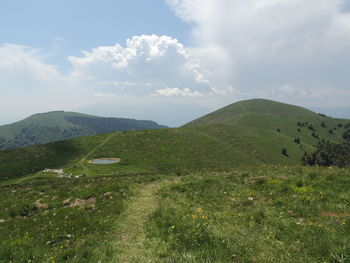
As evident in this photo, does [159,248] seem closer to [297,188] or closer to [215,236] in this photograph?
[215,236]

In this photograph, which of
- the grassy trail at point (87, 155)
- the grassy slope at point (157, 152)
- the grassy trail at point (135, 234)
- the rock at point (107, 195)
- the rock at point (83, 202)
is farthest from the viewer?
the grassy slope at point (157, 152)

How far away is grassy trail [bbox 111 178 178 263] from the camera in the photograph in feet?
26.4

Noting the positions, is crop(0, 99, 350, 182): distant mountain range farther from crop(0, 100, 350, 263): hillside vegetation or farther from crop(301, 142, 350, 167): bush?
Answer: crop(0, 100, 350, 263): hillside vegetation

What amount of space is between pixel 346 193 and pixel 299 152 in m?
99.5

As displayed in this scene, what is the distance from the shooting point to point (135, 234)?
10227mm

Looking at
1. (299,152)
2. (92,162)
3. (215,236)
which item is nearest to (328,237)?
(215,236)

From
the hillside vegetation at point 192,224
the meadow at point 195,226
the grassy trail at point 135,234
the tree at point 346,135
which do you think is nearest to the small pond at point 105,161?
the hillside vegetation at point 192,224

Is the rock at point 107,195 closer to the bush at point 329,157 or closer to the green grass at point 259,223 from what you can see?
the green grass at point 259,223

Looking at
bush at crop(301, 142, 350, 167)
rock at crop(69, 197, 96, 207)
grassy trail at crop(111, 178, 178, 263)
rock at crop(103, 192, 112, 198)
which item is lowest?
bush at crop(301, 142, 350, 167)

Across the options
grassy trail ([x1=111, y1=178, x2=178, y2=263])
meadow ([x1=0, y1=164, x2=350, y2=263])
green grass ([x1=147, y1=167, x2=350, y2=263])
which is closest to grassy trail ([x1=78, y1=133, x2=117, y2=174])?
grassy trail ([x1=111, y1=178, x2=178, y2=263])

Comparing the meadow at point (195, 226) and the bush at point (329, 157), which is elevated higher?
the meadow at point (195, 226)

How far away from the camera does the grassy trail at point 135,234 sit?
805 cm

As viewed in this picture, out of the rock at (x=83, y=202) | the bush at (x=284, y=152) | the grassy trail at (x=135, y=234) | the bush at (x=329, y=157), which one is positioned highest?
the grassy trail at (x=135, y=234)

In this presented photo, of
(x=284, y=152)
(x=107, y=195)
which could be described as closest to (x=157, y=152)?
(x=107, y=195)
